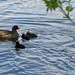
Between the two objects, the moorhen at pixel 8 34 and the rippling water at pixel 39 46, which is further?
the moorhen at pixel 8 34

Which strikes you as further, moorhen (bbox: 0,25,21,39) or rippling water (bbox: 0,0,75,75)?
moorhen (bbox: 0,25,21,39)

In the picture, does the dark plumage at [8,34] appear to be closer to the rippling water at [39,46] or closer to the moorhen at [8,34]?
the moorhen at [8,34]

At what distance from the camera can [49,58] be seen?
30.8ft

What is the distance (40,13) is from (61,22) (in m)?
2.80

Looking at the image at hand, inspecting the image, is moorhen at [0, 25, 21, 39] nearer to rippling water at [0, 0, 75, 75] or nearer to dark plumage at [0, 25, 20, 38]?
dark plumage at [0, 25, 20, 38]

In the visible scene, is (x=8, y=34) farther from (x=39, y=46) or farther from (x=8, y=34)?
(x=39, y=46)

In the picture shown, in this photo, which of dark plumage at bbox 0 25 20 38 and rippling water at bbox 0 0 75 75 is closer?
rippling water at bbox 0 0 75 75

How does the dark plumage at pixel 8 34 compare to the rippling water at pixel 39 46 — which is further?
the dark plumage at pixel 8 34

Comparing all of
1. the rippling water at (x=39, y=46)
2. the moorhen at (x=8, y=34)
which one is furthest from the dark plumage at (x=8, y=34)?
the rippling water at (x=39, y=46)

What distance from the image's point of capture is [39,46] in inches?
429

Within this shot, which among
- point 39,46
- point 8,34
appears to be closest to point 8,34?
point 8,34

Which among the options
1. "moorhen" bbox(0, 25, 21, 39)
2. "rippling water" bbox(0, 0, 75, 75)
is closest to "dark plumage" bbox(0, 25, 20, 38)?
"moorhen" bbox(0, 25, 21, 39)

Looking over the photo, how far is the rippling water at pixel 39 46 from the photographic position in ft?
27.5

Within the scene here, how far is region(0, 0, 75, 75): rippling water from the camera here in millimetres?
8367
